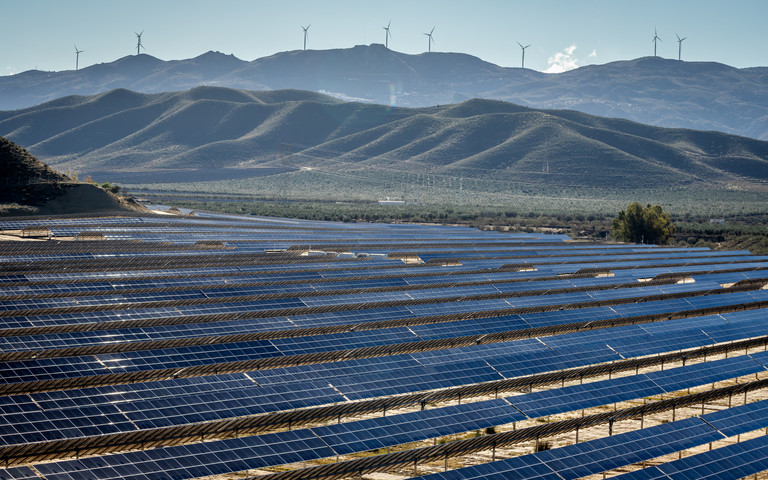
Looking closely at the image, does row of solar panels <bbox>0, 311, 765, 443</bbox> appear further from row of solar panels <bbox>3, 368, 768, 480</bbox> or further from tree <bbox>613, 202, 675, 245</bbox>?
tree <bbox>613, 202, 675, 245</bbox>

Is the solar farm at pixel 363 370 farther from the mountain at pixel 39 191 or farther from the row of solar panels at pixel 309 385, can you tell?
the mountain at pixel 39 191

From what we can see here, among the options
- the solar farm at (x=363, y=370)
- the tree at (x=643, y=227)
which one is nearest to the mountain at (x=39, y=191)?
the solar farm at (x=363, y=370)

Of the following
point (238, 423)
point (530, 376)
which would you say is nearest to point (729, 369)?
point (530, 376)

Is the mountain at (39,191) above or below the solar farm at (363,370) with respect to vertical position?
above

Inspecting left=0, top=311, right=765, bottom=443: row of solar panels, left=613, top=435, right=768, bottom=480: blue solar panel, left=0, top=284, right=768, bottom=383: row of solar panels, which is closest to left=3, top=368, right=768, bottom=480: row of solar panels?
left=613, top=435, right=768, bottom=480: blue solar panel

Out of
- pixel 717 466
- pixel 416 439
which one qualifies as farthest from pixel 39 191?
pixel 717 466

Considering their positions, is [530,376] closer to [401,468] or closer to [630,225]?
[401,468]

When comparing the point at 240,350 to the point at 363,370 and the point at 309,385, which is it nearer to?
the point at 309,385
